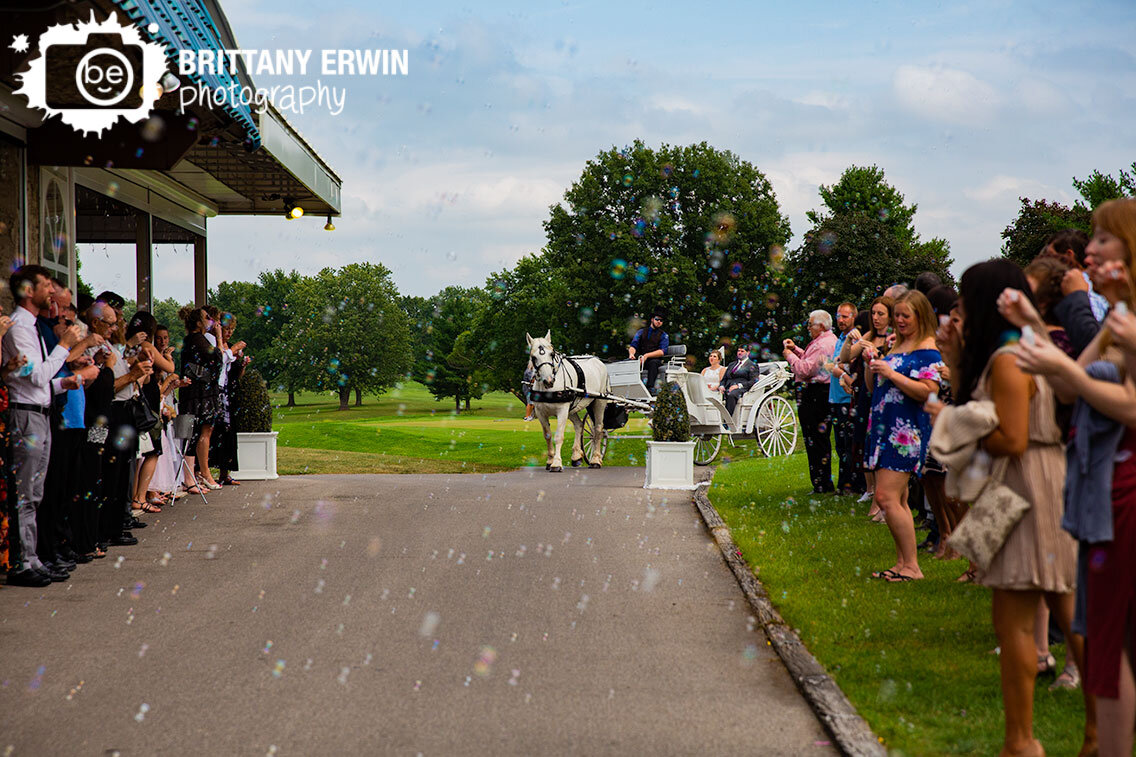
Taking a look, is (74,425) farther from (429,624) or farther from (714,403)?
(714,403)

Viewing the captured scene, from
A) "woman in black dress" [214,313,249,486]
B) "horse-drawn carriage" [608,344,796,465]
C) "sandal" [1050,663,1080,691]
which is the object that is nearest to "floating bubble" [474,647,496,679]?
"sandal" [1050,663,1080,691]

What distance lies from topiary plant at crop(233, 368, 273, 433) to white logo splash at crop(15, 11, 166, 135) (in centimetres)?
566

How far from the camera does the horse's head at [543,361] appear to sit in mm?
18562

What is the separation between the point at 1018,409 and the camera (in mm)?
3977

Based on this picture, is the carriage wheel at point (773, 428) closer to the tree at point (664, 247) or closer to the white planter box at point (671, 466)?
the white planter box at point (671, 466)

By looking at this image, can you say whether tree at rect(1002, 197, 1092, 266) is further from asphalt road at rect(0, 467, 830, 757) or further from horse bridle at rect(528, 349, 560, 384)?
asphalt road at rect(0, 467, 830, 757)

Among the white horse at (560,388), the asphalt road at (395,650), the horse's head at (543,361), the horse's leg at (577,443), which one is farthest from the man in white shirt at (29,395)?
the horse's leg at (577,443)

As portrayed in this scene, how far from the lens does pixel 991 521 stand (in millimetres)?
4027

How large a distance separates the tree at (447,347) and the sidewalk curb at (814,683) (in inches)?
2342

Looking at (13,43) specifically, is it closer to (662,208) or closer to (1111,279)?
(1111,279)

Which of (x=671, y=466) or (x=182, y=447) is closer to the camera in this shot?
(x=182, y=447)

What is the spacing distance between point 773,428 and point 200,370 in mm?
12744

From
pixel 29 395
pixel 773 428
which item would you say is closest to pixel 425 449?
pixel 773 428

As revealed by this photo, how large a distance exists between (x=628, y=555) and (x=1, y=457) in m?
5.24
